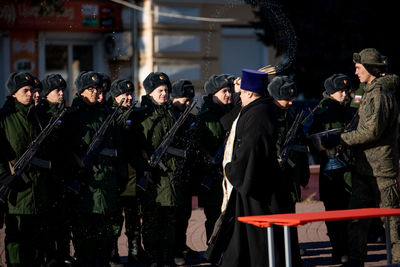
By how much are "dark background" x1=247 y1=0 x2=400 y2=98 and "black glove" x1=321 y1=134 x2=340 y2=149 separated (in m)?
5.75

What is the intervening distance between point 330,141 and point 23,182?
10.4 ft

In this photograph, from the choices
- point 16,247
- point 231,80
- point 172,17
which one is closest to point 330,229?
point 231,80

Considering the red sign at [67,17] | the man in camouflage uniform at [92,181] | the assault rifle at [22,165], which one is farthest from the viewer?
the red sign at [67,17]

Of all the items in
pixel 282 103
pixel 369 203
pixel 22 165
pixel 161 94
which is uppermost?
pixel 161 94

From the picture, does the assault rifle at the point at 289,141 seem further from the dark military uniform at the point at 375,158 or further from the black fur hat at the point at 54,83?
the black fur hat at the point at 54,83

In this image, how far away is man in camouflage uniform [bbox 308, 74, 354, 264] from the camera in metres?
9.22

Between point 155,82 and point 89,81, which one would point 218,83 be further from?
point 89,81

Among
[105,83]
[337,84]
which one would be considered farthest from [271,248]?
[337,84]

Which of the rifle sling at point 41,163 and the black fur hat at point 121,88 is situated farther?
the black fur hat at point 121,88

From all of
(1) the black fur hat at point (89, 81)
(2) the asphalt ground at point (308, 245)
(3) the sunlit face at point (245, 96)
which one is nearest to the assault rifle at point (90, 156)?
(1) the black fur hat at point (89, 81)

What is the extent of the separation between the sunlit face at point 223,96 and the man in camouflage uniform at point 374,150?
1.43 metres

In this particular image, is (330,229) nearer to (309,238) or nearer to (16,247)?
(309,238)

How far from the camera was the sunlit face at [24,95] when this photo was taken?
7.83 m

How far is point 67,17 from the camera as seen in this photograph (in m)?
15.7
